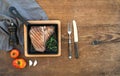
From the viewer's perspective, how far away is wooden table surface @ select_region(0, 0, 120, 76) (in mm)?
1667

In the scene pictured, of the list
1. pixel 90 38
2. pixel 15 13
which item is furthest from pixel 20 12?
pixel 90 38

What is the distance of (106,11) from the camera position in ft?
5.47

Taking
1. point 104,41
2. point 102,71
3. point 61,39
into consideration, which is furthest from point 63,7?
point 102,71

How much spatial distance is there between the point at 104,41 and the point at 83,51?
13 cm

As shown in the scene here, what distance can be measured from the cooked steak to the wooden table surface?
2.8 inches

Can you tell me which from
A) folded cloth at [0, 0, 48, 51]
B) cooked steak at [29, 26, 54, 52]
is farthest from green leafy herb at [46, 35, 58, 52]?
folded cloth at [0, 0, 48, 51]

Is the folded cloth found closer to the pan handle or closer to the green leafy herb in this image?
the pan handle

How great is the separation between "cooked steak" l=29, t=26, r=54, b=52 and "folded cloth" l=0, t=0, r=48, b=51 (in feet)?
0.20

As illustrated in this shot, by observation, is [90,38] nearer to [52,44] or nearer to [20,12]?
[52,44]

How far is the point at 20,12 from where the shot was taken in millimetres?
1654

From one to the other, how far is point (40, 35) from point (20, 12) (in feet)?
0.54

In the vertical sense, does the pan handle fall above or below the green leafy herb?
above

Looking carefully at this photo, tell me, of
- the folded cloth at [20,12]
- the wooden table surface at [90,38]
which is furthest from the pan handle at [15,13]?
the wooden table surface at [90,38]

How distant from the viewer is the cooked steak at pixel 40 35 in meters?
1.63
